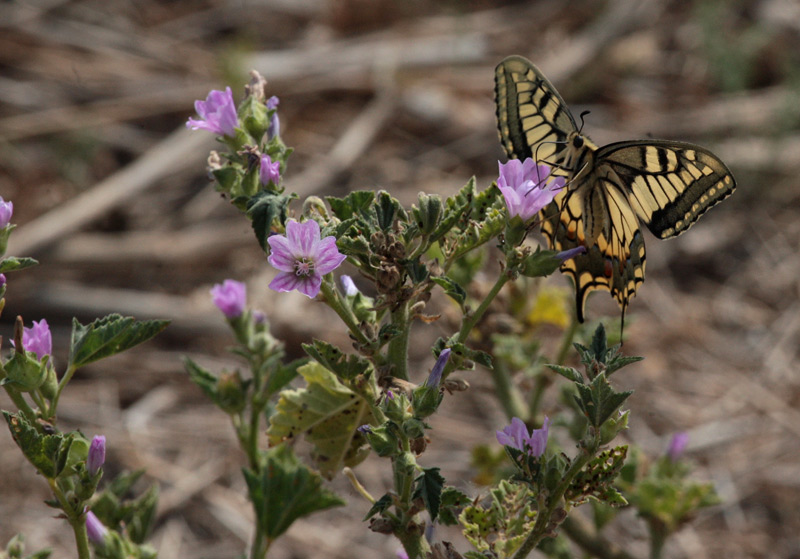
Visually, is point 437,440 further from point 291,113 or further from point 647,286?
point 291,113

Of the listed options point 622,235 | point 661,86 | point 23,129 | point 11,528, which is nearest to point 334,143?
point 23,129

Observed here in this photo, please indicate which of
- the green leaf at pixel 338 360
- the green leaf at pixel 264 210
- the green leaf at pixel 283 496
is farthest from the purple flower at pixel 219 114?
the green leaf at pixel 283 496

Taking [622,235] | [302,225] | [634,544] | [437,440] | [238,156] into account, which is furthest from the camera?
[437,440]

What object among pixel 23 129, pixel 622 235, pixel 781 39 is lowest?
pixel 23 129

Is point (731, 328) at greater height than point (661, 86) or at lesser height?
lesser

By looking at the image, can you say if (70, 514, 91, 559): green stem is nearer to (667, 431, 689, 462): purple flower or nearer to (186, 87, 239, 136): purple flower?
(186, 87, 239, 136): purple flower

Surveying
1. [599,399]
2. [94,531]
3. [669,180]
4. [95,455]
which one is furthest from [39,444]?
[669,180]

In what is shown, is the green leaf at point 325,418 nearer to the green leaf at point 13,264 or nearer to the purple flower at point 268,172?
the purple flower at point 268,172
